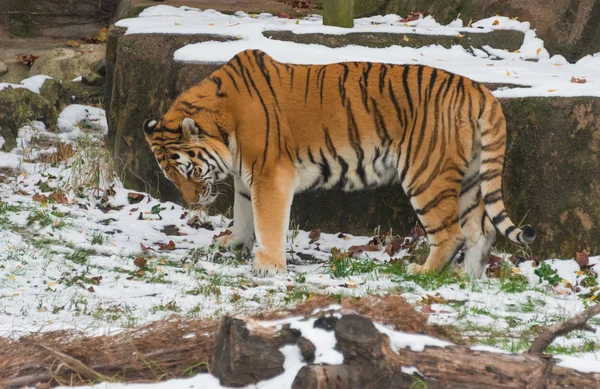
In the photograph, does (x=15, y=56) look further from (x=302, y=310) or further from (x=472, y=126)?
(x=302, y=310)

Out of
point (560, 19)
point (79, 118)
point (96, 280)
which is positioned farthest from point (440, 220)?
point (79, 118)

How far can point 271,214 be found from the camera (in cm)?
671

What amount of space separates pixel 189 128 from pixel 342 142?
1102mm

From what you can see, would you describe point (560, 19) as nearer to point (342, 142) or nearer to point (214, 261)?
point (342, 142)

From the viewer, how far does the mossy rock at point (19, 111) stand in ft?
33.7

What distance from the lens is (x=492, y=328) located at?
512 cm

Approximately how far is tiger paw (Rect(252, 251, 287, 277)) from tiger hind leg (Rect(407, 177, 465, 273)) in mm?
911

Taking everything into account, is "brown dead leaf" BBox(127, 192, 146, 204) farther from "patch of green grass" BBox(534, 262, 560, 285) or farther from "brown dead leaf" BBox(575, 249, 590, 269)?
"brown dead leaf" BBox(575, 249, 590, 269)

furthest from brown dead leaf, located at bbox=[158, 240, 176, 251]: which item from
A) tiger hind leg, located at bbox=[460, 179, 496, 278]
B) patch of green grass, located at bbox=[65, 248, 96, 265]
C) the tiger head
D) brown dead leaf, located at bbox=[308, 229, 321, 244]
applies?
tiger hind leg, located at bbox=[460, 179, 496, 278]

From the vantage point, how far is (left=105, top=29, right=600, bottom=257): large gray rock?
23.8 feet

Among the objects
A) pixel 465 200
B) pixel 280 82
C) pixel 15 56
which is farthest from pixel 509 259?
pixel 15 56

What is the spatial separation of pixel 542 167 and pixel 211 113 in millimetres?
2587

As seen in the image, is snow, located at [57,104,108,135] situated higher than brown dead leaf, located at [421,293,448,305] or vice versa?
brown dead leaf, located at [421,293,448,305]

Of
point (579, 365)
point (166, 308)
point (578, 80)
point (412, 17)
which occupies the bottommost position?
point (166, 308)
